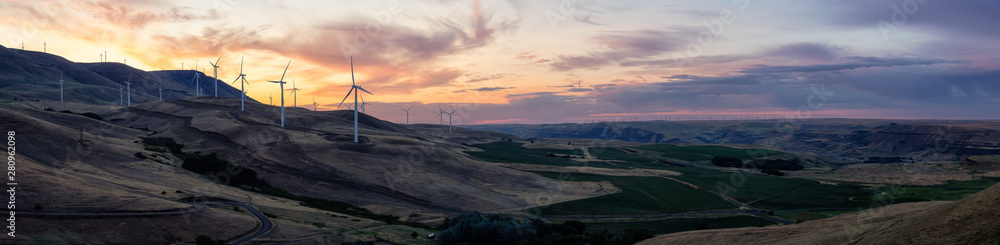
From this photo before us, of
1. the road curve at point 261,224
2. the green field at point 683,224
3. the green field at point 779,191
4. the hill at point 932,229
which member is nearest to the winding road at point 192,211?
the road curve at point 261,224

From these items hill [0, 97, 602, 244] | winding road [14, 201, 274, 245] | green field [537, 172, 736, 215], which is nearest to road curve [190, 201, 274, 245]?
winding road [14, 201, 274, 245]

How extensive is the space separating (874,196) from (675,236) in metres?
96.4

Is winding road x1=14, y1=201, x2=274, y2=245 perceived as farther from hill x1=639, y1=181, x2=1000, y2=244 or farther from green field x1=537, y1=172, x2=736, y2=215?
hill x1=639, y1=181, x2=1000, y2=244

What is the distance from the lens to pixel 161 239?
47406mm

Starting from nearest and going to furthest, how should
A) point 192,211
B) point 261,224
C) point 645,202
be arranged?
point 192,211
point 261,224
point 645,202

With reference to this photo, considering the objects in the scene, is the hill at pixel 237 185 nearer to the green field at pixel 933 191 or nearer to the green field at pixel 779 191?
the green field at pixel 779 191

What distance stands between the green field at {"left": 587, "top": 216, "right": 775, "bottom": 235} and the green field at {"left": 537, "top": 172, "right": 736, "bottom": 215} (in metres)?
10.7

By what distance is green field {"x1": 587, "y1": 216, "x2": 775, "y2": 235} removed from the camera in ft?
248

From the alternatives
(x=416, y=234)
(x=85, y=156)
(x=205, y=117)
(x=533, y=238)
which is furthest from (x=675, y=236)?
(x=205, y=117)

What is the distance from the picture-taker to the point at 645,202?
→ 10375 centimetres

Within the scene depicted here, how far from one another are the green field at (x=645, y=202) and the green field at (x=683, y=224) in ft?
35.0

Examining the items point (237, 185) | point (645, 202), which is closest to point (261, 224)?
point (237, 185)

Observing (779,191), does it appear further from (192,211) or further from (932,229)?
(192,211)

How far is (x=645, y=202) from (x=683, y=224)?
22.6 metres
